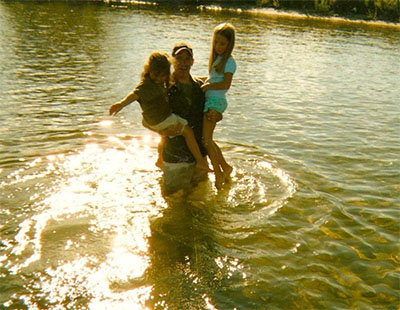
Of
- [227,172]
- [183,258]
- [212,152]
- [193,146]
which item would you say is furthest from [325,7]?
[183,258]

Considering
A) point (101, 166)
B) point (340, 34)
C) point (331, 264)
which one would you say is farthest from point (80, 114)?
point (340, 34)

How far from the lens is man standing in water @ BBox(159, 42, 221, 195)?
22.2 ft

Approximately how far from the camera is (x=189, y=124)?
23.6ft

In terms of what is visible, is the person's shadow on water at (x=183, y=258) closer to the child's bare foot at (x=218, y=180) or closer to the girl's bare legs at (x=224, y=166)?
the child's bare foot at (x=218, y=180)

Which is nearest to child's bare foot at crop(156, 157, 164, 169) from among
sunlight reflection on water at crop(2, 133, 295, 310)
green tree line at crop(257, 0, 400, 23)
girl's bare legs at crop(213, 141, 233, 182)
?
sunlight reflection on water at crop(2, 133, 295, 310)

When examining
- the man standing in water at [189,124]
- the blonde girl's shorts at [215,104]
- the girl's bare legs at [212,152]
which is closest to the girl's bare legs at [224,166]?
the girl's bare legs at [212,152]

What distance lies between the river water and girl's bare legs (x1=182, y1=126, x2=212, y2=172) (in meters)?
0.66

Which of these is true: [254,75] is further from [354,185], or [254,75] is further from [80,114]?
[354,185]

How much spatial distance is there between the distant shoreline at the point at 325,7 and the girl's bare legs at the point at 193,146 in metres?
44.8

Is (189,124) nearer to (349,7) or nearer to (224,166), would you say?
(224,166)

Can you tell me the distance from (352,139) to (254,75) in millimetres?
8667

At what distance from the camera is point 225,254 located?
5.62 meters

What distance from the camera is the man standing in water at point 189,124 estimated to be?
675 cm

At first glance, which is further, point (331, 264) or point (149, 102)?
point (149, 102)
